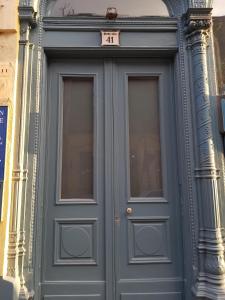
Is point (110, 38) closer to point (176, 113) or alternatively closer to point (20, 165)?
point (176, 113)

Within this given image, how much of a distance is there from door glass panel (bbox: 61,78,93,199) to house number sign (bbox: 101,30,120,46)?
53 cm

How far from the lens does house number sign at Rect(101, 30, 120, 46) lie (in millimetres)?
3982

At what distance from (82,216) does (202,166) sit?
5.16ft

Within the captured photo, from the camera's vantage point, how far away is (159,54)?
4133 mm

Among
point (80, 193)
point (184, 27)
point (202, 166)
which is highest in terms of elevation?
point (184, 27)

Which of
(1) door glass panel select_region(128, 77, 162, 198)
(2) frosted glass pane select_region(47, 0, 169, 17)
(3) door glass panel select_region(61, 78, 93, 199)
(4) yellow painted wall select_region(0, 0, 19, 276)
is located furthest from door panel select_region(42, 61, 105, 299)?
(2) frosted glass pane select_region(47, 0, 169, 17)

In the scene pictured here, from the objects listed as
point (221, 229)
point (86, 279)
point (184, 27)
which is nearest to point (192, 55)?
point (184, 27)

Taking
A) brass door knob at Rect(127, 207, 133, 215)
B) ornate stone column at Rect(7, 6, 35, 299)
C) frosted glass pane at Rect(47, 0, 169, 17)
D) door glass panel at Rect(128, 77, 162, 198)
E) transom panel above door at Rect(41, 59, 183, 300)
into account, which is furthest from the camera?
frosted glass pane at Rect(47, 0, 169, 17)

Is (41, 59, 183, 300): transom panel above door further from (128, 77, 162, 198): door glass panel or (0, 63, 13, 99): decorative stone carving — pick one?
(0, 63, 13, 99): decorative stone carving

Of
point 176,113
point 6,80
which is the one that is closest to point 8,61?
point 6,80

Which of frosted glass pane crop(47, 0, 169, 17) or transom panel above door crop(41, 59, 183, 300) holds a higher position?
frosted glass pane crop(47, 0, 169, 17)

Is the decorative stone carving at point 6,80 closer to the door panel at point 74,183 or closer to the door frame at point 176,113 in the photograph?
the door frame at point 176,113

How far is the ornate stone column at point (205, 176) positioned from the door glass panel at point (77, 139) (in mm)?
1357

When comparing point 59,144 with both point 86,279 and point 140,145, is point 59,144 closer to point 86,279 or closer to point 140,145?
point 140,145
